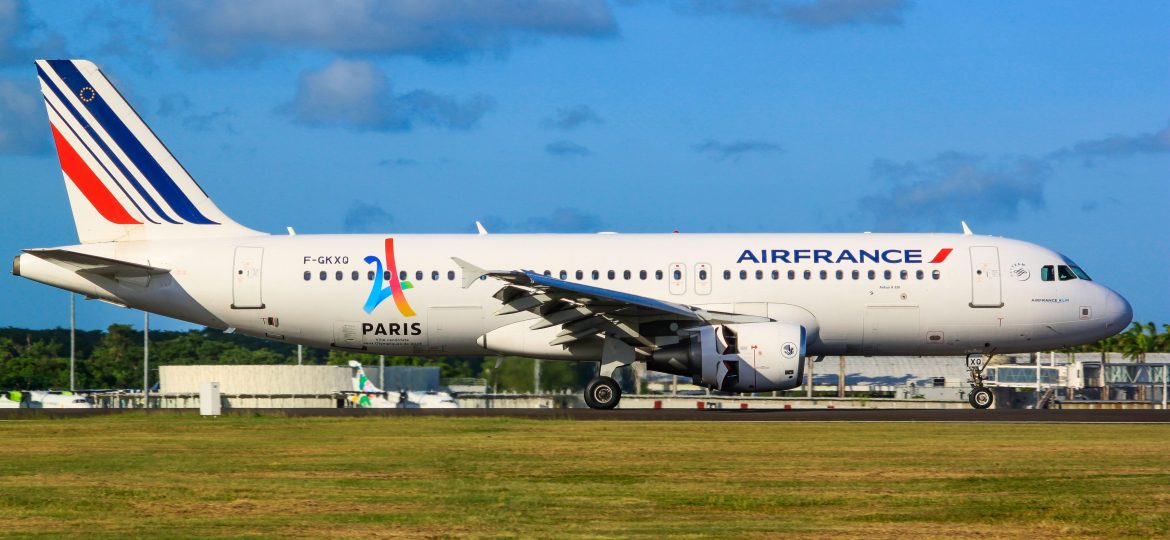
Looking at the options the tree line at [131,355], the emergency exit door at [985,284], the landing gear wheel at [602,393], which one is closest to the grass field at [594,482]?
the landing gear wheel at [602,393]

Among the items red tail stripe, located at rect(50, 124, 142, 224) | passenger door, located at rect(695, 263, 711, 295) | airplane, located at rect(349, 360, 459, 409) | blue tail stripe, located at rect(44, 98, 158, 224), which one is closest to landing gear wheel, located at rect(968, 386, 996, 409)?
passenger door, located at rect(695, 263, 711, 295)

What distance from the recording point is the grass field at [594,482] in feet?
41.3

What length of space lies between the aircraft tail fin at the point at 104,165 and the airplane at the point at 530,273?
1.6 inches

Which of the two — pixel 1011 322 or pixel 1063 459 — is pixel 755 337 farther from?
pixel 1063 459

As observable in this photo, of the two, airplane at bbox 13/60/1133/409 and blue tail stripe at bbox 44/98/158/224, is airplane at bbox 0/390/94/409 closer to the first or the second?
blue tail stripe at bbox 44/98/158/224

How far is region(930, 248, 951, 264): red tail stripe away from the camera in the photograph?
32844 millimetres

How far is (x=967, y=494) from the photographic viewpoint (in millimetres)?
14797

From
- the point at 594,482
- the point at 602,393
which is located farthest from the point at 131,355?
the point at 594,482

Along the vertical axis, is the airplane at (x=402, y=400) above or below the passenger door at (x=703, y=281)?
below

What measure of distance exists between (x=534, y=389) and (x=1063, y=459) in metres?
31.9

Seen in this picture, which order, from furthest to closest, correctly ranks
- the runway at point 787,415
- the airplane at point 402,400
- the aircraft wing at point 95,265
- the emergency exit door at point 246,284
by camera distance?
the airplane at point 402,400, the emergency exit door at point 246,284, the aircraft wing at point 95,265, the runway at point 787,415

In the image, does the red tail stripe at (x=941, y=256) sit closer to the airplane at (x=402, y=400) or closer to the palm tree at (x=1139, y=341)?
the airplane at (x=402, y=400)

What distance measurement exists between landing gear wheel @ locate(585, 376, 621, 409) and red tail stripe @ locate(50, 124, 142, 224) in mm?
12164

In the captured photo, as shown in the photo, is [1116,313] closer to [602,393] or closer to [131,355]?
[602,393]
